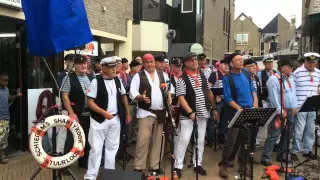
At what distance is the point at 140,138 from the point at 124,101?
26.5 inches

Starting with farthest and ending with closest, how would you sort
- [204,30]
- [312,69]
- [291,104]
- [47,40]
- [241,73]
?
[204,30] → [312,69] → [291,104] → [241,73] → [47,40]

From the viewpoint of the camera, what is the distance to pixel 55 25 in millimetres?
4117

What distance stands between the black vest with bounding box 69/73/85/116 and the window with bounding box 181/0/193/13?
678 inches

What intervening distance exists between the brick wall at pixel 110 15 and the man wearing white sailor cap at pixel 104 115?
16.4 feet

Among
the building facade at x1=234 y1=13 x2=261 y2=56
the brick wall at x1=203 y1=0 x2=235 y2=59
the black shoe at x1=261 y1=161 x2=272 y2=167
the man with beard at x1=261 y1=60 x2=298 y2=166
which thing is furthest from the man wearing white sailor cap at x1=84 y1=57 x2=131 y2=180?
the building facade at x1=234 y1=13 x2=261 y2=56

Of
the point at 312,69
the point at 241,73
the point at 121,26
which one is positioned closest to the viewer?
the point at 241,73

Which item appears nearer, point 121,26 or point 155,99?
point 155,99

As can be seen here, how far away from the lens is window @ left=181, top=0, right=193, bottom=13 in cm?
2159

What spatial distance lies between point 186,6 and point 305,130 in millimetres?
16249

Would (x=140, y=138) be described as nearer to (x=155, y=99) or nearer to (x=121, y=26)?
(x=155, y=99)

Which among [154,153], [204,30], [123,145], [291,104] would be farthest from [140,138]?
[204,30]

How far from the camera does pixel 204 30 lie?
75.8ft

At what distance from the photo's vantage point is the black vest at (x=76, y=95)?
213 inches

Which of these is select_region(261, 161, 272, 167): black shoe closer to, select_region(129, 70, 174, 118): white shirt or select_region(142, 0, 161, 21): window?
select_region(129, 70, 174, 118): white shirt
